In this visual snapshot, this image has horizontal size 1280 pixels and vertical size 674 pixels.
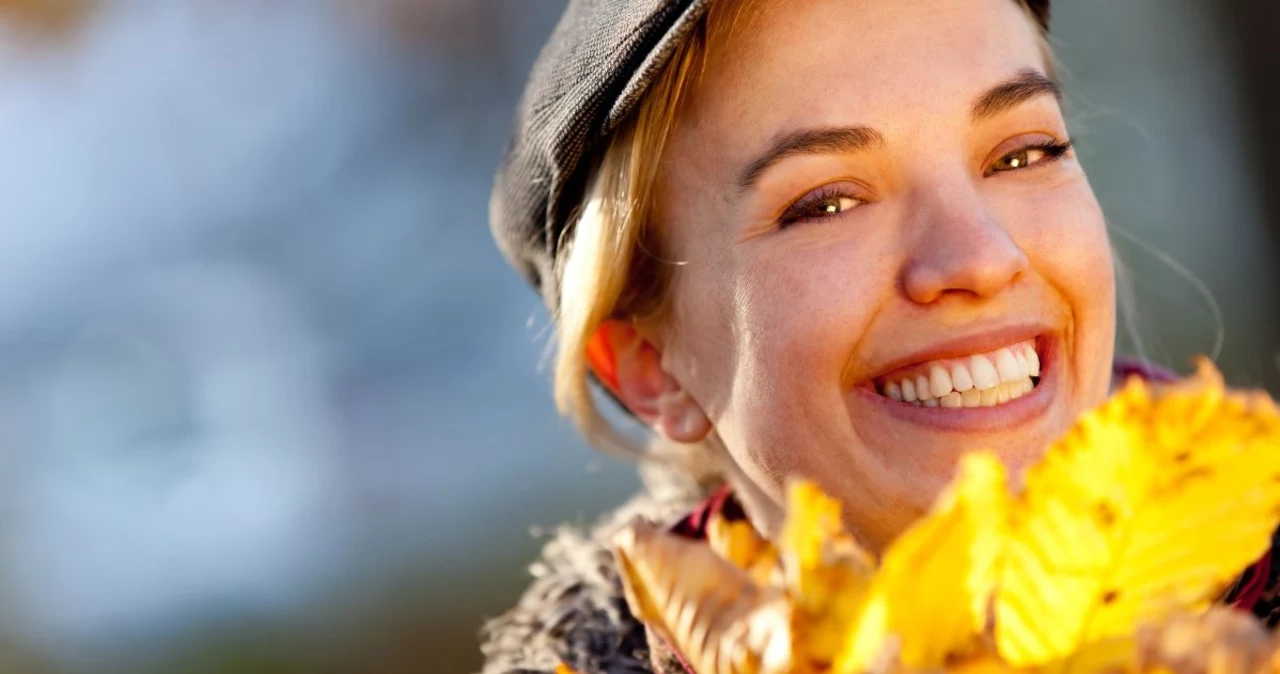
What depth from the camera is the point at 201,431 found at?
13.1 ft

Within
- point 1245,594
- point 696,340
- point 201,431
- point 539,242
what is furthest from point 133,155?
point 1245,594

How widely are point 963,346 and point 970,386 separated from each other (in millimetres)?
34

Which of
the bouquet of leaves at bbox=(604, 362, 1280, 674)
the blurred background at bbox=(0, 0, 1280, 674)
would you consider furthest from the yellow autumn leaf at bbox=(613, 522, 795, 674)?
the blurred background at bbox=(0, 0, 1280, 674)

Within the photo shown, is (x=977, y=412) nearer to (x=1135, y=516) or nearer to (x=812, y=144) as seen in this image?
(x=812, y=144)

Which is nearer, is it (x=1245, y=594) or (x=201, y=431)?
(x=1245, y=594)

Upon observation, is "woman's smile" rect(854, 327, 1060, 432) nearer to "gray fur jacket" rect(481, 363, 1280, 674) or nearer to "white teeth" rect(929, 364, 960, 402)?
"white teeth" rect(929, 364, 960, 402)

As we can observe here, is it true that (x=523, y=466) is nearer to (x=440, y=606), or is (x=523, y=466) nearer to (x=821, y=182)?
(x=440, y=606)

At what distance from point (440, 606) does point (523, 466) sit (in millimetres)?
531

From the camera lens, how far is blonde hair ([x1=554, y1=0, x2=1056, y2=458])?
3.90 ft

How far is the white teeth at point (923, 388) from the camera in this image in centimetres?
106

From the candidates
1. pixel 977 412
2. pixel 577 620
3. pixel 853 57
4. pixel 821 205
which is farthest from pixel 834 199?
pixel 577 620

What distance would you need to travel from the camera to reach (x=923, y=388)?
106cm

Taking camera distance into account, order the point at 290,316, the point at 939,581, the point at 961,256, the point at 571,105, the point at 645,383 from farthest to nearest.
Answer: the point at 290,316 → the point at 645,383 → the point at 571,105 → the point at 961,256 → the point at 939,581

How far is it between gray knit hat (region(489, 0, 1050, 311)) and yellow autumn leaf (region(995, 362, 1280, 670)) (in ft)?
2.48
